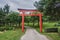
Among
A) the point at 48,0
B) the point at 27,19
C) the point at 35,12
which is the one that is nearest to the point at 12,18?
the point at 27,19

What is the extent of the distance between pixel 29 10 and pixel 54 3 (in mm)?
9963

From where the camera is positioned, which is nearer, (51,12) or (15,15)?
(51,12)

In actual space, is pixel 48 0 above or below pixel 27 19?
above

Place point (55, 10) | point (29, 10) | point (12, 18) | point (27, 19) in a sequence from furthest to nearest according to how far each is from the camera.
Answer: point (27, 19) → point (12, 18) → point (29, 10) → point (55, 10)

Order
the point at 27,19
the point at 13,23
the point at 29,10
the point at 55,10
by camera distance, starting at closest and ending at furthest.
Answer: the point at 55,10, the point at 29,10, the point at 13,23, the point at 27,19

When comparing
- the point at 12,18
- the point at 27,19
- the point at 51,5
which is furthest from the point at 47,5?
the point at 27,19

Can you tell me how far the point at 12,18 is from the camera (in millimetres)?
40531

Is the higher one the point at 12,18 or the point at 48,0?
the point at 48,0

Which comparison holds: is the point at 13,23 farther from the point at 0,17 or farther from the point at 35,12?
the point at 35,12

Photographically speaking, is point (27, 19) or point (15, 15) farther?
point (27, 19)

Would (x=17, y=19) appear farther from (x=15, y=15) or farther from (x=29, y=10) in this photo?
(x=29, y=10)

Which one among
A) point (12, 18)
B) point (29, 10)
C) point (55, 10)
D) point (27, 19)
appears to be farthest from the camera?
point (27, 19)

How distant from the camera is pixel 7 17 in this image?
40.5 m

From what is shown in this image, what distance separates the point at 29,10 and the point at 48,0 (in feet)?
29.8
